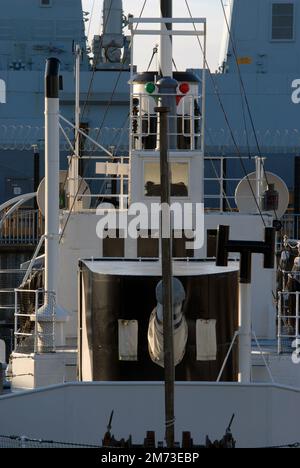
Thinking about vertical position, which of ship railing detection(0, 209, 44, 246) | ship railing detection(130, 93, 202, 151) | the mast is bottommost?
ship railing detection(0, 209, 44, 246)

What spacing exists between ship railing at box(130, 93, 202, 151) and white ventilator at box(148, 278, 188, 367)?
475cm

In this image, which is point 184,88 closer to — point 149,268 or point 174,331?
point 149,268

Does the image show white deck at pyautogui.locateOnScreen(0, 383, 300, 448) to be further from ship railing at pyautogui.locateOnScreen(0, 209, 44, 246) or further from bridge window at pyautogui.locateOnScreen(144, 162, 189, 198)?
ship railing at pyautogui.locateOnScreen(0, 209, 44, 246)

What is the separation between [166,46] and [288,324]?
191 inches

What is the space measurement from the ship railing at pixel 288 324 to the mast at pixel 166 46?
370cm

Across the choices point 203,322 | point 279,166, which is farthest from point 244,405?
point 279,166

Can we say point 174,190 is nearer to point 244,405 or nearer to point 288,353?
point 288,353

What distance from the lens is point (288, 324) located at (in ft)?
67.4

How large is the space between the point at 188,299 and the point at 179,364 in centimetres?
76

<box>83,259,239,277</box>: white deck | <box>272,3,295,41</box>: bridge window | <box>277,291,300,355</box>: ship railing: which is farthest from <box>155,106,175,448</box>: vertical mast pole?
<box>272,3,295,41</box>: bridge window

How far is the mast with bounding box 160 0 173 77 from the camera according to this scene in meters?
19.0

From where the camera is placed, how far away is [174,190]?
19.3 m

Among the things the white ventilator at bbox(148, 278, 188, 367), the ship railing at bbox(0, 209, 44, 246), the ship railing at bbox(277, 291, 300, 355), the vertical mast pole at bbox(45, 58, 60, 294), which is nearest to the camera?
the white ventilator at bbox(148, 278, 188, 367)

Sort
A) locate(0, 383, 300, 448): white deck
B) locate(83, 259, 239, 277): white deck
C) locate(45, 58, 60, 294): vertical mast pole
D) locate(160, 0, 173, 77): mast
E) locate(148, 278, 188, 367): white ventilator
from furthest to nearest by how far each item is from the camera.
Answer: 1. locate(160, 0, 173, 77): mast
2. locate(45, 58, 60, 294): vertical mast pole
3. locate(83, 259, 239, 277): white deck
4. locate(148, 278, 188, 367): white ventilator
5. locate(0, 383, 300, 448): white deck
